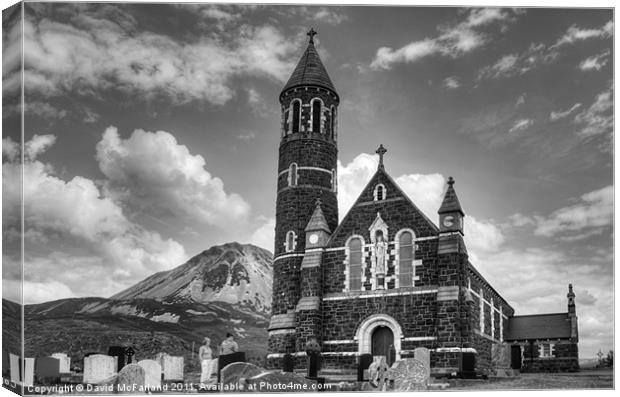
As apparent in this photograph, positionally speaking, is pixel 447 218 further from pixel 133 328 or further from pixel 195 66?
pixel 133 328

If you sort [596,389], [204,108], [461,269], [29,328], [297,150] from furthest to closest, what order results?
[297,150]
[204,108]
[461,269]
[29,328]
[596,389]

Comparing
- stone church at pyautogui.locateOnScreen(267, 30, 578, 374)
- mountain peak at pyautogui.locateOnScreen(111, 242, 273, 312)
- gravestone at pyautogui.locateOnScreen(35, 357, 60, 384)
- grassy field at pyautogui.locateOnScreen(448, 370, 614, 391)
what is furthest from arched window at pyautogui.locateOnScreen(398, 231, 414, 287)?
gravestone at pyautogui.locateOnScreen(35, 357, 60, 384)

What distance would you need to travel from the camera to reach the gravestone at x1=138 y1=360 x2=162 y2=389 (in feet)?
91.6

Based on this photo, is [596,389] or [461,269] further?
[461,269]

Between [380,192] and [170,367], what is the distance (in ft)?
42.9

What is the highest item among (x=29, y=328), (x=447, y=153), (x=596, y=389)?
(x=447, y=153)

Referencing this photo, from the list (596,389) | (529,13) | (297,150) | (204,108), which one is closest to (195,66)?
(204,108)

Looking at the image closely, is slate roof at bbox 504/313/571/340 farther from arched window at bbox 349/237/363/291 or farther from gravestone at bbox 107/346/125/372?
gravestone at bbox 107/346/125/372

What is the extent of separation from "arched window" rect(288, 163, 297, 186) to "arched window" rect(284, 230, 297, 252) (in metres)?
2.65

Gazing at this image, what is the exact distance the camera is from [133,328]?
4525 cm

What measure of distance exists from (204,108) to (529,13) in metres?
16.1

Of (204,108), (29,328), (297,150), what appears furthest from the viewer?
(297,150)

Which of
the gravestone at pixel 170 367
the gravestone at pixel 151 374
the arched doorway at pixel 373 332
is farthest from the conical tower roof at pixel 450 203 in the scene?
the gravestone at pixel 151 374

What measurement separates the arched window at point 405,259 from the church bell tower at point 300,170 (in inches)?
204
